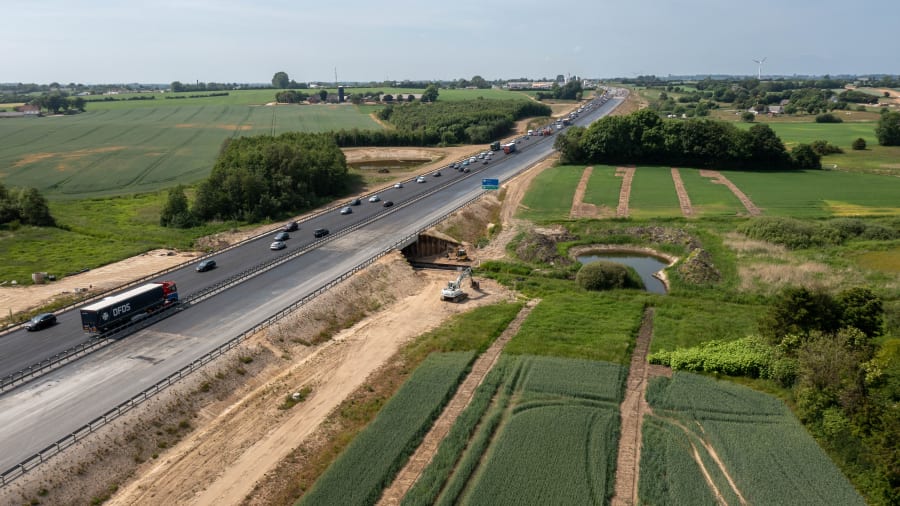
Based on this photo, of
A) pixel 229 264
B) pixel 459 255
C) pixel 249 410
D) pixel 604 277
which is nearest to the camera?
pixel 249 410

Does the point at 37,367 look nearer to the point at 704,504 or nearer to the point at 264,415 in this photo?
the point at 264,415

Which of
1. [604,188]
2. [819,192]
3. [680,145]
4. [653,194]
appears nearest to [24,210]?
[604,188]

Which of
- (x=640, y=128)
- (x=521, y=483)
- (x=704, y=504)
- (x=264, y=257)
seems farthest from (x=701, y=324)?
(x=640, y=128)

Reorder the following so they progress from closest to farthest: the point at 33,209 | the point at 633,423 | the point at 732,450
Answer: the point at 732,450, the point at 633,423, the point at 33,209

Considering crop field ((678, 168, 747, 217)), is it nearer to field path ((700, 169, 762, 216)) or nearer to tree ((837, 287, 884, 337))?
field path ((700, 169, 762, 216))

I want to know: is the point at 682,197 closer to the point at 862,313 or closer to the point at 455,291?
the point at 862,313

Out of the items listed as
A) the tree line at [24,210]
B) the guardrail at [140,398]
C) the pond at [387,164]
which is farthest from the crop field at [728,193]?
the tree line at [24,210]

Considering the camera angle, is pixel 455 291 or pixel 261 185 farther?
pixel 261 185

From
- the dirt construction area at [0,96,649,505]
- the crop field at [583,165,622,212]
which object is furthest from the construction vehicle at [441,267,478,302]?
the crop field at [583,165,622,212]
